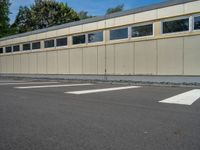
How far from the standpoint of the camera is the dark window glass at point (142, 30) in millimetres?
15258

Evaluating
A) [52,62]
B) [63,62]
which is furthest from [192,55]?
[52,62]

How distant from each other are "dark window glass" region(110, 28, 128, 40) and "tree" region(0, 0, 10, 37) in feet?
88.6

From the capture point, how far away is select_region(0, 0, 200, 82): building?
13.7 m

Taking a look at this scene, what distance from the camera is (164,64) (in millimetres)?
14648

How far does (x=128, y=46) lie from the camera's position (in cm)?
1636

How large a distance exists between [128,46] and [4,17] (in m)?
30.4

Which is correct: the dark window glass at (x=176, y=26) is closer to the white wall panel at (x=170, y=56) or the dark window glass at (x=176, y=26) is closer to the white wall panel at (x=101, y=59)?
the white wall panel at (x=170, y=56)

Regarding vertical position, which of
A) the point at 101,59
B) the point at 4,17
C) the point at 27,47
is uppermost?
the point at 4,17

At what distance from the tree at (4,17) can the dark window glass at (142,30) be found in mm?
28800

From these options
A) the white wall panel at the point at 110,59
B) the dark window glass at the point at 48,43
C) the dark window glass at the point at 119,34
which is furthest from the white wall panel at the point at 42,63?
the dark window glass at the point at 119,34

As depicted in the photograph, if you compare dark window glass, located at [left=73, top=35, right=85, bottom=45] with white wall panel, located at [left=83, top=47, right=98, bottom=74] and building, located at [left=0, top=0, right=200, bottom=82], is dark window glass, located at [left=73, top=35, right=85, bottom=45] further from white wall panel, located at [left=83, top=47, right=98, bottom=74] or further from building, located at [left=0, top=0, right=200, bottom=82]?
white wall panel, located at [left=83, top=47, right=98, bottom=74]

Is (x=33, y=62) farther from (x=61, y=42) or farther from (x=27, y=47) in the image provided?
(x=61, y=42)

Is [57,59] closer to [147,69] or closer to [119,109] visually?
[147,69]

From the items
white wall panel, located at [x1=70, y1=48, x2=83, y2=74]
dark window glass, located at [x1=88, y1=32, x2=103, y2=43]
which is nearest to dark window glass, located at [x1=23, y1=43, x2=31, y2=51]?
white wall panel, located at [x1=70, y1=48, x2=83, y2=74]
